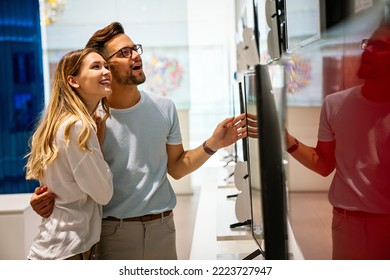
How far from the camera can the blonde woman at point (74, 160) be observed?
1.40m

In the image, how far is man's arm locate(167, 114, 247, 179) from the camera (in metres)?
1.57

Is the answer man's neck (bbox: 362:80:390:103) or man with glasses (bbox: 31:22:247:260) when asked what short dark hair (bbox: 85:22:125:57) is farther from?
man's neck (bbox: 362:80:390:103)

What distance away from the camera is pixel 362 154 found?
47.0 inches

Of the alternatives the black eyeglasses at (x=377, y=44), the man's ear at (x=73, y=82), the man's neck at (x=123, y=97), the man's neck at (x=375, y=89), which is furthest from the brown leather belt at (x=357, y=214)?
the man's ear at (x=73, y=82)

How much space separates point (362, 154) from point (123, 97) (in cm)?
71

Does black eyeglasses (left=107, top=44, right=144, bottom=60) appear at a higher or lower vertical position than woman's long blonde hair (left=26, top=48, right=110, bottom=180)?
higher

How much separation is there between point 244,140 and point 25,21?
0.85m

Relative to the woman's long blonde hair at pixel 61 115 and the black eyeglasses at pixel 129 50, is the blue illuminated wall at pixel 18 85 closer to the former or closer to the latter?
the woman's long blonde hair at pixel 61 115

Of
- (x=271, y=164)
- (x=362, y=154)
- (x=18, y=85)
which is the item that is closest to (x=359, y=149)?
(x=362, y=154)

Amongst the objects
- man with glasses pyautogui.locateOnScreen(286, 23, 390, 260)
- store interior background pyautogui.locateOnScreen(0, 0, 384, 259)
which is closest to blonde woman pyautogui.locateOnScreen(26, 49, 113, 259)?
store interior background pyautogui.locateOnScreen(0, 0, 384, 259)

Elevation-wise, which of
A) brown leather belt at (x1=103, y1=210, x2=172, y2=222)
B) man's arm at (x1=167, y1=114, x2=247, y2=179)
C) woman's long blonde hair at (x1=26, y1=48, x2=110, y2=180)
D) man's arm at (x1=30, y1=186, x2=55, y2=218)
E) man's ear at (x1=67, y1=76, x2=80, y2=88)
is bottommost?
brown leather belt at (x1=103, y1=210, x2=172, y2=222)

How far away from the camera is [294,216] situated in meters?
1.38

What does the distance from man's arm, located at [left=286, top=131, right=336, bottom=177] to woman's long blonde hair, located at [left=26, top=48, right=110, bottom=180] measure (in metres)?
0.56
